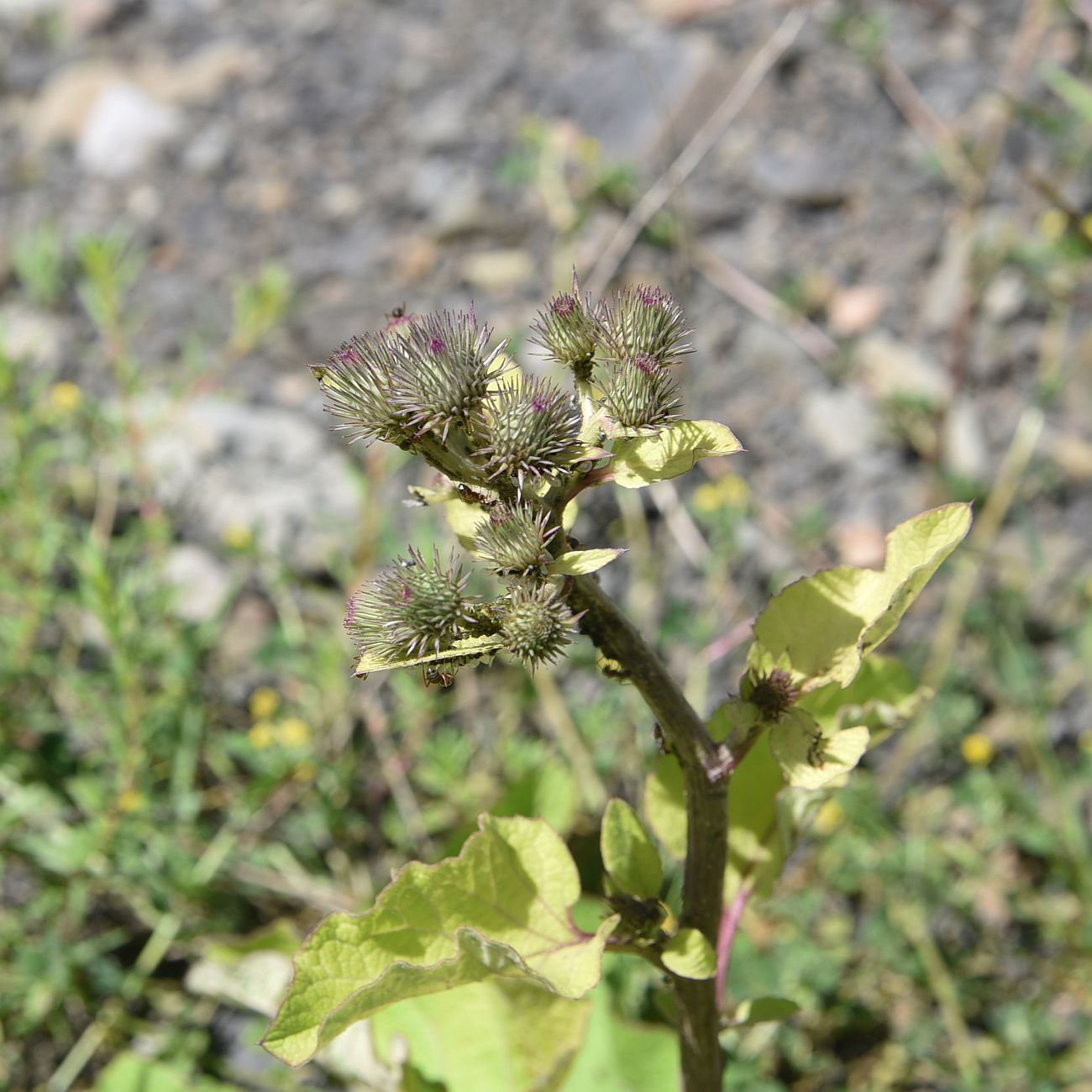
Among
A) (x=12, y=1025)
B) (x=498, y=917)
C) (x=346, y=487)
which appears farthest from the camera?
(x=346, y=487)

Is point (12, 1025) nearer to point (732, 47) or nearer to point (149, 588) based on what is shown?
point (149, 588)

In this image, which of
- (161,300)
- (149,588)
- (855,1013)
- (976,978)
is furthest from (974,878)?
(161,300)

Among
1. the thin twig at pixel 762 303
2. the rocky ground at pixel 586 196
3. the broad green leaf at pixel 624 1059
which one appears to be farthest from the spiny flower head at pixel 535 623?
the thin twig at pixel 762 303

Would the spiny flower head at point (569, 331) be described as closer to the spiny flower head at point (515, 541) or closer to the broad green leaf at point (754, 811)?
the spiny flower head at point (515, 541)

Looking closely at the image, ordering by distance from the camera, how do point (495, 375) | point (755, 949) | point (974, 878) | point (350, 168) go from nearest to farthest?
point (495, 375) < point (755, 949) < point (974, 878) < point (350, 168)

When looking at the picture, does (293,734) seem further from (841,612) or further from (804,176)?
(804,176)
